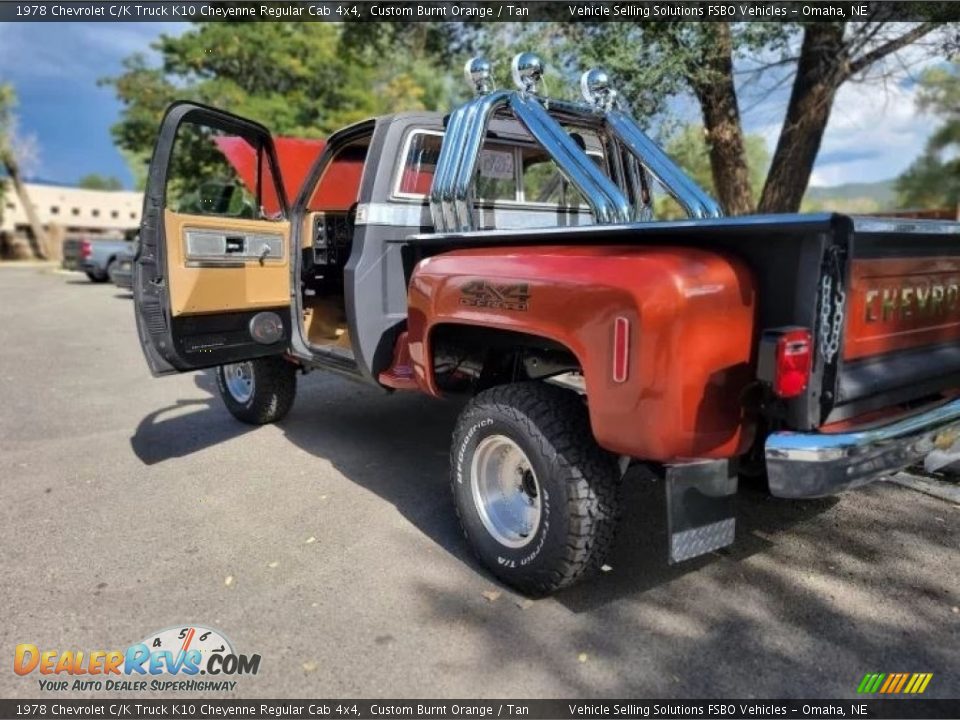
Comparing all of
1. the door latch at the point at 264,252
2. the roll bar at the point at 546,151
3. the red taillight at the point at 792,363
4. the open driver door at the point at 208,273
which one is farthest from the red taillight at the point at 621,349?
the door latch at the point at 264,252

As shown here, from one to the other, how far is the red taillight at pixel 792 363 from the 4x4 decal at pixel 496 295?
0.93 metres

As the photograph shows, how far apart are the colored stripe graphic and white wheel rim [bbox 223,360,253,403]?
171 inches

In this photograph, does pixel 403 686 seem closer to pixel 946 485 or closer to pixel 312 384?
pixel 946 485

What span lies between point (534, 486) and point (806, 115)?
6120mm

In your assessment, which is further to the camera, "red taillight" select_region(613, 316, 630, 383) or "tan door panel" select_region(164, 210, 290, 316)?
"tan door panel" select_region(164, 210, 290, 316)

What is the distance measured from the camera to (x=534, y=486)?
298cm

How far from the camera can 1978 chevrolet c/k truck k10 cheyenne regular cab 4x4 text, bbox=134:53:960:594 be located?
219cm

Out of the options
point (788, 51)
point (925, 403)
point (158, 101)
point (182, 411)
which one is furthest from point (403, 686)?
point (158, 101)

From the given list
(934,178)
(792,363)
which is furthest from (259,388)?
(934,178)

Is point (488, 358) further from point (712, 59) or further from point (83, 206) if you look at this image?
point (83, 206)

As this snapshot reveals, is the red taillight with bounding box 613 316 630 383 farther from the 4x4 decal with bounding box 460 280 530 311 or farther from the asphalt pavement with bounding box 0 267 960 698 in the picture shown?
the asphalt pavement with bounding box 0 267 960 698

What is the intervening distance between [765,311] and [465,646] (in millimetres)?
1621

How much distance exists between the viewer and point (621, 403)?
229 cm

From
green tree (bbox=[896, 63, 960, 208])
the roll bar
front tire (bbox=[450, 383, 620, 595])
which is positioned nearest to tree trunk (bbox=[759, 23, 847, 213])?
the roll bar
